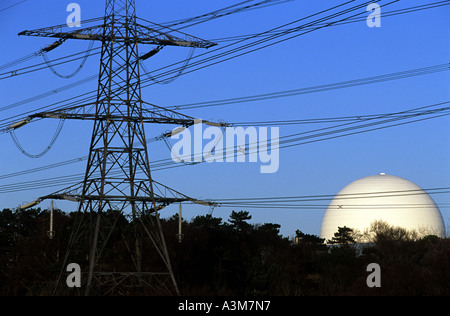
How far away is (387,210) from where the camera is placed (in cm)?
14025

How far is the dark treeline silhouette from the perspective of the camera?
230 ft

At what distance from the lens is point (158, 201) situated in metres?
45.3

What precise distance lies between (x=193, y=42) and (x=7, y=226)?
194ft

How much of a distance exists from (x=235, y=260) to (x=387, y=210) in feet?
213

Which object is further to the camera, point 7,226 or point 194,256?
point 7,226

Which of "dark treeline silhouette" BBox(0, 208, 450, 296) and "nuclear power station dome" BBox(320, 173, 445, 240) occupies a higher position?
"nuclear power station dome" BBox(320, 173, 445, 240)

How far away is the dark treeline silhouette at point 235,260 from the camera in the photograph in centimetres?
7006

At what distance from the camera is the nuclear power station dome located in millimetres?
139625

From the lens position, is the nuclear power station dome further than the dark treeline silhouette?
Yes

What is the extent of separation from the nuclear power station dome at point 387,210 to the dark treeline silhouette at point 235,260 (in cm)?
3807

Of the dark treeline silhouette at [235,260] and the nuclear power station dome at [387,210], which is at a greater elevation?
the nuclear power station dome at [387,210]

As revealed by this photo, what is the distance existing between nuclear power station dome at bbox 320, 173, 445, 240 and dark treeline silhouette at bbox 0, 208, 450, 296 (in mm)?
38068

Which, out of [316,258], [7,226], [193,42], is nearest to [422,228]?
[316,258]
